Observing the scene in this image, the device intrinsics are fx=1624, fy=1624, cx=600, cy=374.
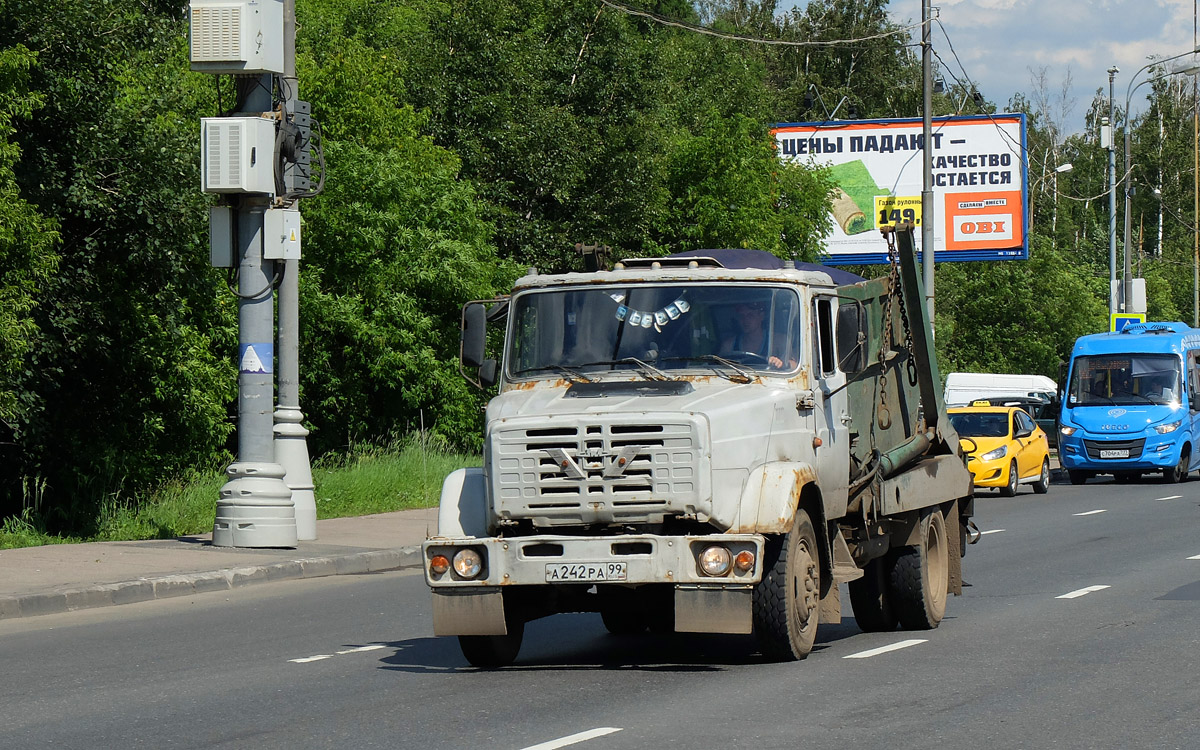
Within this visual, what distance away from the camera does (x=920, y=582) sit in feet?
37.4

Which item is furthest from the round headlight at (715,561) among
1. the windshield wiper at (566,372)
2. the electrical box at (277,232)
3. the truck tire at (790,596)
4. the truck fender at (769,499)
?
the electrical box at (277,232)

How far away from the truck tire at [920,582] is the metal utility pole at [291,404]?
8378 millimetres

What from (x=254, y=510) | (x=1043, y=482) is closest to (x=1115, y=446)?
(x=1043, y=482)

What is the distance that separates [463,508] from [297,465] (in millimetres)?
9267

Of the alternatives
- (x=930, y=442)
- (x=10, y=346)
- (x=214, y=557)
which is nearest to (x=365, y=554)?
(x=214, y=557)

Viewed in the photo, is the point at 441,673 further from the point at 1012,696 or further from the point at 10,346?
the point at 10,346

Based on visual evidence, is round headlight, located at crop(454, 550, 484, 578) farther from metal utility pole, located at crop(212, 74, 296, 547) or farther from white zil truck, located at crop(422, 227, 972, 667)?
metal utility pole, located at crop(212, 74, 296, 547)

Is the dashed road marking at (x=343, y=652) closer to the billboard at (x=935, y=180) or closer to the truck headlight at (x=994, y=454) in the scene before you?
the truck headlight at (x=994, y=454)

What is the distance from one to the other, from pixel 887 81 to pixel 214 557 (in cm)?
6281

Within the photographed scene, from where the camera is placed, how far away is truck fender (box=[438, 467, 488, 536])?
948 centimetres

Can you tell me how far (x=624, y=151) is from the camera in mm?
40719

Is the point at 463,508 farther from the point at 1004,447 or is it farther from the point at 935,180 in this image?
the point at 935,180

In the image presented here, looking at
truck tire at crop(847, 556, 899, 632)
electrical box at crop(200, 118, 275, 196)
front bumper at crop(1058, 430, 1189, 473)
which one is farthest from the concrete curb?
front bumper at crop(1058, 430, 1189, 473)

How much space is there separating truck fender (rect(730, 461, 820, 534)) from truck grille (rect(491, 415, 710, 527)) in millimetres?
244
